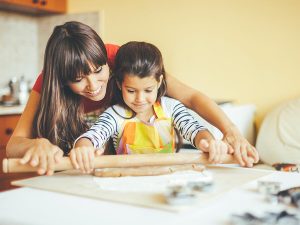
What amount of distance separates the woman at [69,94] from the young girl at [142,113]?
62mm

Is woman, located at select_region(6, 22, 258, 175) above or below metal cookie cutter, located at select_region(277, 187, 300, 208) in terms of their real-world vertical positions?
above

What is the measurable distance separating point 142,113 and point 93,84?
211mm

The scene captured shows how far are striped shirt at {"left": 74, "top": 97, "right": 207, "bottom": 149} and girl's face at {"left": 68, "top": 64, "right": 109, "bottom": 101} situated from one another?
0.27ft

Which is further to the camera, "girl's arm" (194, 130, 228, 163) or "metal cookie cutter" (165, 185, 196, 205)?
"girl's arm" (194, 130, 228, 163)

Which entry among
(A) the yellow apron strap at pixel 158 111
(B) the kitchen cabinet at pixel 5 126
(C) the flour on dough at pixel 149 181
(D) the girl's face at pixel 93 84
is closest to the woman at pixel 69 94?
(D) the girl's face at pixel 93 84

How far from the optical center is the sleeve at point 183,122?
4.29ft

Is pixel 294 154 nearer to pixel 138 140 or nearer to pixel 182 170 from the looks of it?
pixel 138 140

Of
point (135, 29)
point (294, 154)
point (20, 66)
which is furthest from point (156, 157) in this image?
point (20, 66)

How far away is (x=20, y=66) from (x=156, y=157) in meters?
2.69

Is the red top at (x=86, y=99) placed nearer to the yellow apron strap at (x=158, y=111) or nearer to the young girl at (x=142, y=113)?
the young girl at (x=142, y=113)

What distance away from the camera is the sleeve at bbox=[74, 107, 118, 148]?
122 cm

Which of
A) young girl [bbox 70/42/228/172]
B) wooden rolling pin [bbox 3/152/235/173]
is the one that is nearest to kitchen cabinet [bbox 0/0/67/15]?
young girl [bbox 70/42/228/172]

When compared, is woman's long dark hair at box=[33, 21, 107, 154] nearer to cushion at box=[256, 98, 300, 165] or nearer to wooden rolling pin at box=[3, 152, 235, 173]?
wooden rolling pin at box=[3, 152, 235, 173]

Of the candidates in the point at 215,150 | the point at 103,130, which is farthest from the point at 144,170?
the point at 103,130
